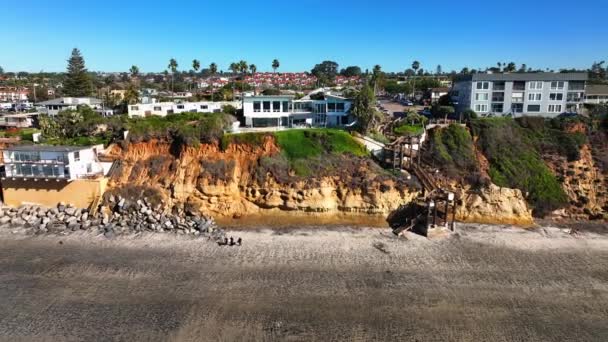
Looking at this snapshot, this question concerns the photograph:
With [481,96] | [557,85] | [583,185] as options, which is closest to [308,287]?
[583,185]

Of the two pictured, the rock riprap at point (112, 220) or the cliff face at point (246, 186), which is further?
the cliff face at point (246, 186)

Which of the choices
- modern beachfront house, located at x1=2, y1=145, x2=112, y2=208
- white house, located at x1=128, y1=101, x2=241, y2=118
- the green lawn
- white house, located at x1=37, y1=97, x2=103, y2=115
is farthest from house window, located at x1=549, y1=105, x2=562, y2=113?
white house, located at x1=37, y1=97, x2=103, y2=115

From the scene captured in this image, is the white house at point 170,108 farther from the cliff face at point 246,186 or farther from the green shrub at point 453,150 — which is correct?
the green shrub at point 453,150

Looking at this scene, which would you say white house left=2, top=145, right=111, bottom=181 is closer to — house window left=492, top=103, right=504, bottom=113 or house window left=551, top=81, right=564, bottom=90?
house window left=492, top=103, right=504, bottom=113

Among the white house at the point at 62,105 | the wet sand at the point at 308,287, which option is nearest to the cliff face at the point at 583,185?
the wet sand at the point at 308,287

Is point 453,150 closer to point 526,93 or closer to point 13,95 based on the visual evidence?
point 526,93

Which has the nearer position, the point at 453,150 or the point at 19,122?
the point at 453,150
